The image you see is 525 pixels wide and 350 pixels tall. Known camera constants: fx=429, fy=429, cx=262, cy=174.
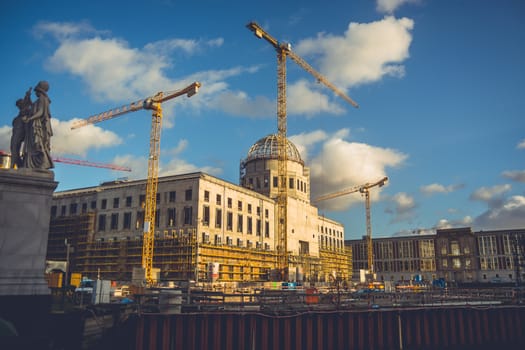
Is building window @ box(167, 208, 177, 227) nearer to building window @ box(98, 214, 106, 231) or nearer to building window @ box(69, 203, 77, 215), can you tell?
building window @ box(98, 214, 106, 231)

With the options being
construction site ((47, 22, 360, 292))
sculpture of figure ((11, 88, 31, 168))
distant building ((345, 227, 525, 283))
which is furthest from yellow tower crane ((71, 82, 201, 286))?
distant building ((345, 227, 525, 283))

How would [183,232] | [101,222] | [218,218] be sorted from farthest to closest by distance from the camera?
[101,222] → [218,218] → [183,232]

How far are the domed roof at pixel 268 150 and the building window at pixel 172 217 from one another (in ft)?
134

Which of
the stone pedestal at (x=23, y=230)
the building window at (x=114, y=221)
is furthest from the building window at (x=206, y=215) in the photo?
the stone pedestal at (x=23, y=230)

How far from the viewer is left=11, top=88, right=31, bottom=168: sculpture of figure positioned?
21.4m

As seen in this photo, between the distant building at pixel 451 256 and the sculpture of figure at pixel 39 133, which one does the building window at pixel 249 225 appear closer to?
the distant building at pixel 451 256

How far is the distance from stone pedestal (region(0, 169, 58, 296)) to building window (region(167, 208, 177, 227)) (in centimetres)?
6295

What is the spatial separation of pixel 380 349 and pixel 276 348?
8116 mm

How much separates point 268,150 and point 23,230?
101 m

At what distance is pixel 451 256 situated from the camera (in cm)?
14425

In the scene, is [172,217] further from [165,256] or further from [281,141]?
[281,141]

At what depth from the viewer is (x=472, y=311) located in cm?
3428

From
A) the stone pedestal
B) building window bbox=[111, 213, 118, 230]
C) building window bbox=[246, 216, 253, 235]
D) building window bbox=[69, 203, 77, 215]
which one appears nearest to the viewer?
the stone pedestal

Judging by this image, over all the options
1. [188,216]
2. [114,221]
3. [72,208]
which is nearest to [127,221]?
[114,221]
